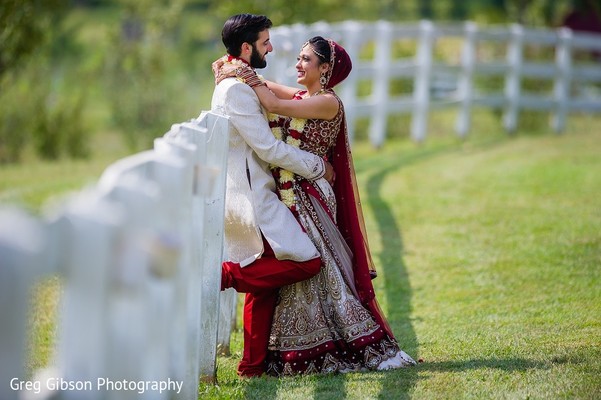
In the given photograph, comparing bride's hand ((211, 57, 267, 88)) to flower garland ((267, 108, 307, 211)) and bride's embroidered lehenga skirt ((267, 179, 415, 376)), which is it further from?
bride's embroidered lehenga skirt ((267, 179, 415, 376))

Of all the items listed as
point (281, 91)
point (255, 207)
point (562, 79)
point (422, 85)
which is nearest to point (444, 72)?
point (422, 85)

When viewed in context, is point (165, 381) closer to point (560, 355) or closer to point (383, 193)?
point (560, 355)

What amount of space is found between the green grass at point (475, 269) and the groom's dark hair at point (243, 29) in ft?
5.49

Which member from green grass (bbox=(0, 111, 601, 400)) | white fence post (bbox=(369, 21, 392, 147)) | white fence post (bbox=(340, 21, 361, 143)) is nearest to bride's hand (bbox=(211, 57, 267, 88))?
green grass (bbox=(0, 111, 601, 400))

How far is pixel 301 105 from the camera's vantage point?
5.13 metres

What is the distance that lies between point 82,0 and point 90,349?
1697 inches

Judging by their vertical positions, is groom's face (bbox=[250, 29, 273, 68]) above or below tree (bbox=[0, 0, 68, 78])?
below

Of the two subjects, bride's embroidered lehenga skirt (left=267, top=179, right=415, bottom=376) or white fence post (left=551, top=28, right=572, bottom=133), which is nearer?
bride's embroidered lehenga skirt (left=267, top=179, right=415, bottom=376)

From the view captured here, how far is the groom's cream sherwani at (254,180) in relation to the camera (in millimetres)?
5016

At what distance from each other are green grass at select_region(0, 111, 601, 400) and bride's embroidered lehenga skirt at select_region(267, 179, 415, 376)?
0.15 m

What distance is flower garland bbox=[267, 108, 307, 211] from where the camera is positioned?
521 centimetres

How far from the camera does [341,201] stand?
5.41 metres

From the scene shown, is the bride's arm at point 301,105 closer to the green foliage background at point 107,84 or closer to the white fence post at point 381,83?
the white fence post at point 381,83

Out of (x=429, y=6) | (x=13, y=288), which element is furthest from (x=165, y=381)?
(x=429, y=6)
